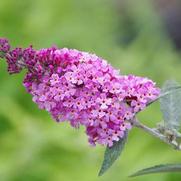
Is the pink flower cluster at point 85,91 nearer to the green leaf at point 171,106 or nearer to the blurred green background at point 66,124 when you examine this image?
the green leaf at point 171,106

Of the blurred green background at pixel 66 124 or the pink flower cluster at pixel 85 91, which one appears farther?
the blurred green background at pixel 66 124

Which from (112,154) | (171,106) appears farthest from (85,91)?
(171,106)

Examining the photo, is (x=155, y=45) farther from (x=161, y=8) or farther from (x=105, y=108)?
(x=105, y=108)

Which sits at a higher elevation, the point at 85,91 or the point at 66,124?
the point at 66,124

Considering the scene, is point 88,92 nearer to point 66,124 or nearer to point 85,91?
point 85,91

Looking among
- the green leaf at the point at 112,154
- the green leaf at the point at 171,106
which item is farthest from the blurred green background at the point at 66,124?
the green leaf at the point at 112,154

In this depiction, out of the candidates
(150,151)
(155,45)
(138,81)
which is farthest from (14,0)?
(138,81)
